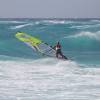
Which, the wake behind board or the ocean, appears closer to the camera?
the ocean

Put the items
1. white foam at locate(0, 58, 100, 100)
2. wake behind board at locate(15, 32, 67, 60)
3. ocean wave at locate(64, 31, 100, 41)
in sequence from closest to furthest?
white foam at locate(0, 58, 100, 100) < wake behind board at locate(15, 32, 67, 60) < ocean wave at locate(64, 31, 100, 41)

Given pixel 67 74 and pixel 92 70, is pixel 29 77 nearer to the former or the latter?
pixel 67 74

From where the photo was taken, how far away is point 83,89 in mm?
15477

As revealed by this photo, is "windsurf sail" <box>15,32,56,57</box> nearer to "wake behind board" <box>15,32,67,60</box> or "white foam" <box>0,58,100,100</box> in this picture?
"wake behind board" <box>15,32,67,60</box>

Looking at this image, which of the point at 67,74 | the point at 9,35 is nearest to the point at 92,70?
the point at 67,74

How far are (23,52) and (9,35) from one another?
1202 centimetres

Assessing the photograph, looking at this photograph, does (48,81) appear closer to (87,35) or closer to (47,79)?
(47,79)

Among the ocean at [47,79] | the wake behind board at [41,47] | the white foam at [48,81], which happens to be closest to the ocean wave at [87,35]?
the ocean at [47,79]

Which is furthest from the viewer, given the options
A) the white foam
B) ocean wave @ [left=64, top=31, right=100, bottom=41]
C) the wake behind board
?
ocean wave @ [left=64, top=31, right=100, bottom=41]

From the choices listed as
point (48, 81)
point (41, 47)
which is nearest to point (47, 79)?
Result: point (48, 81)

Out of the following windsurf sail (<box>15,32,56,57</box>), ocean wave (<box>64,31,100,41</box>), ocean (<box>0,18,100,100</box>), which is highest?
windsurf sail (<box>15,32,56,57</box>)

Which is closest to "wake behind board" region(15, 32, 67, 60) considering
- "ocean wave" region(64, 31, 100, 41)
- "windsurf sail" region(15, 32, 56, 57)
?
"windsurf sail" region(15, 32, 56, 57)

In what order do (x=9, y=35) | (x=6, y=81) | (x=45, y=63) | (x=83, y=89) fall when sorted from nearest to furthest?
(x=83, y=89) → (x=6, y=81) → (x=45, y=63) → (x=9, y=35)

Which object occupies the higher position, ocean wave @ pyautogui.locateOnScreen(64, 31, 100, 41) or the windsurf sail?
the windsurf sail
